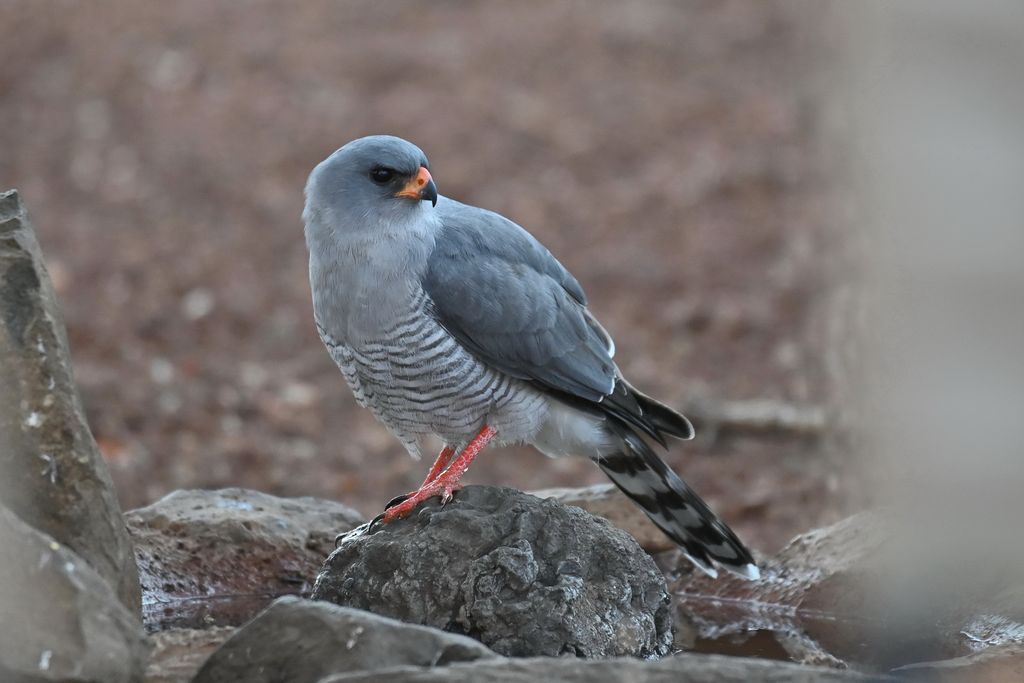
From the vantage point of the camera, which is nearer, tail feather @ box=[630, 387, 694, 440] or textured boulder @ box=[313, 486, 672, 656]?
textured boulder @ box=[313, 486, 672, 656]

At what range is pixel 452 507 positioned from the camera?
14.6 ft

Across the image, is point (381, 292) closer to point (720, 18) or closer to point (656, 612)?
point (656, 612)

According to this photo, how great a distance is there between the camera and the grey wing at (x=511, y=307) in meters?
4.65

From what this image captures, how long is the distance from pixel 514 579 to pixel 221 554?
4.69ft

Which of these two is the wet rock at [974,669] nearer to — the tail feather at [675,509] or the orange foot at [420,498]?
the tail feather at [675,509]

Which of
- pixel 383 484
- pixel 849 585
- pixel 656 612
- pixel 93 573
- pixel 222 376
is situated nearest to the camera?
pixel 93 573

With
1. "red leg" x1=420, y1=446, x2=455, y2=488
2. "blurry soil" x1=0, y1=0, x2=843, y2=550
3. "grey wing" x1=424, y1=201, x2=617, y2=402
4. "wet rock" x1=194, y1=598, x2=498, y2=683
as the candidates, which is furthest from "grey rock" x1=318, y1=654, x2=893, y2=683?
"blurry soil" x1=0, y1=0, x2=843, y2=550

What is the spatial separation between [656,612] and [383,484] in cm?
357

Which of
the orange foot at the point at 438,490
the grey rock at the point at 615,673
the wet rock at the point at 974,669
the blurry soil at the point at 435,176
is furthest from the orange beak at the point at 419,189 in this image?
the blurry soil at the point at 435,176

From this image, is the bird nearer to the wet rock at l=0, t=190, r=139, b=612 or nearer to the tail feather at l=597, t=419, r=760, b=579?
the tail feather at l=597, t=419, r=760, b=579

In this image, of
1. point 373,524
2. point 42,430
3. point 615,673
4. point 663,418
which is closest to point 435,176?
point 663,418

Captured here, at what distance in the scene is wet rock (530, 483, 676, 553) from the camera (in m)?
5.35

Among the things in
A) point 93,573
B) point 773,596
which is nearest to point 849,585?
point 773,596

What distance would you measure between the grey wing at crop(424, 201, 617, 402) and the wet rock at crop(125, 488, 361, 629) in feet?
3.69
